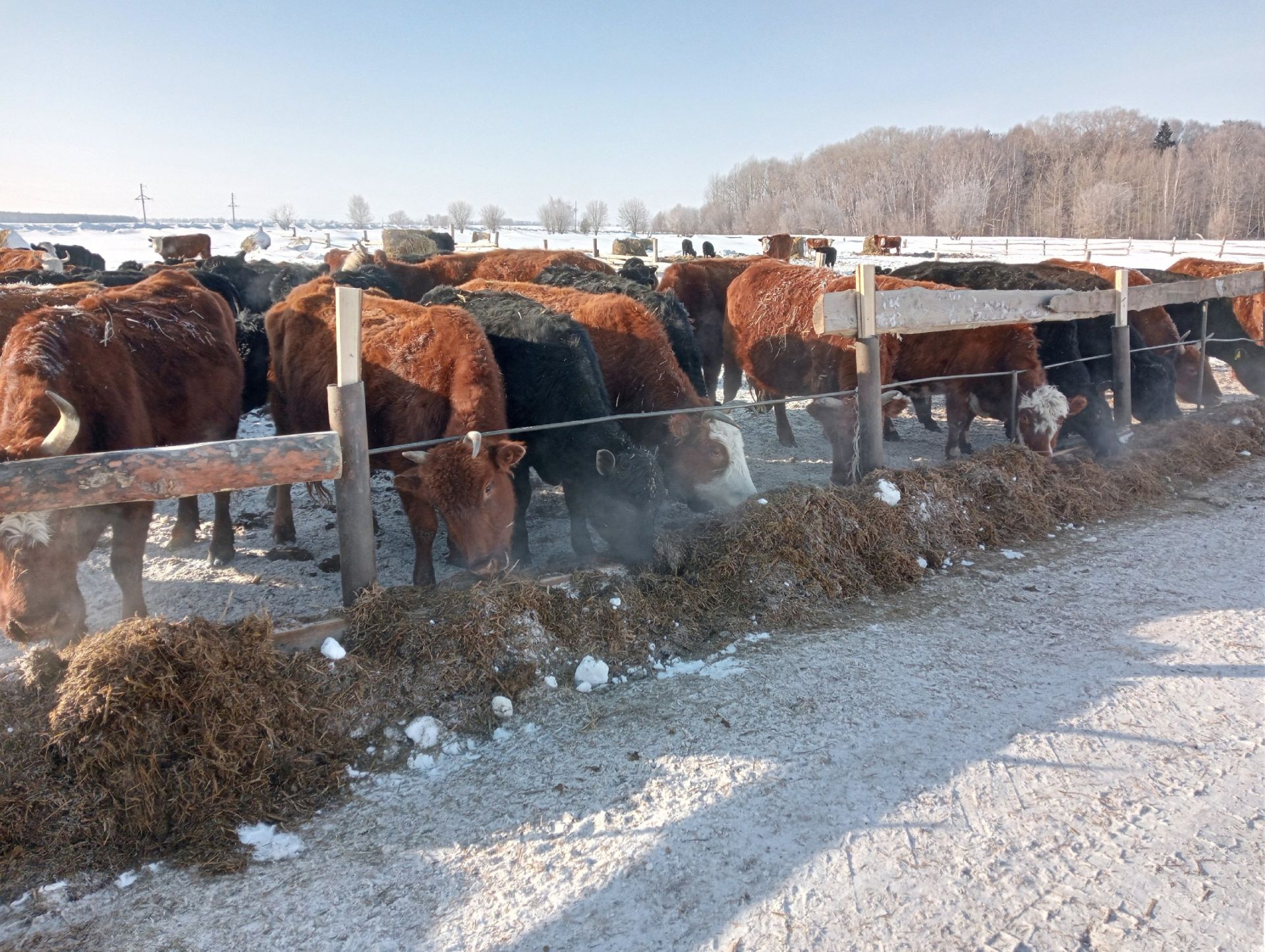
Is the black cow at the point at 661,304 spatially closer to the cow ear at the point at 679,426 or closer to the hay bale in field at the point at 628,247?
the cow ear at the point at 679,426

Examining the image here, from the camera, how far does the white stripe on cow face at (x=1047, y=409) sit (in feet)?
23.9

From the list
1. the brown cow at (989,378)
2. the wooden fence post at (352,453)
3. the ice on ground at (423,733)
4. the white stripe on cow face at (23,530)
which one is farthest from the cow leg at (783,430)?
the white stripe on cow face at (23,530)

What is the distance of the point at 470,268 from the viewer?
1134 cm

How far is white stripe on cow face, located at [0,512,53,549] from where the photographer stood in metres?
3.58

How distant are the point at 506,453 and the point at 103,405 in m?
2.22

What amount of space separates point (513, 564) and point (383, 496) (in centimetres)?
332

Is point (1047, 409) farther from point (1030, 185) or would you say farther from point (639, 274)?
point (1030, 185)

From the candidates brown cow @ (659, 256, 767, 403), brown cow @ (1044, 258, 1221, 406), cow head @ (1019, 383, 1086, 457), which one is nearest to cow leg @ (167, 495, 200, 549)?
brown cow @ (659, 256, 767, 403)

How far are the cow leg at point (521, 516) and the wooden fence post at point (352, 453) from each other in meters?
1.65

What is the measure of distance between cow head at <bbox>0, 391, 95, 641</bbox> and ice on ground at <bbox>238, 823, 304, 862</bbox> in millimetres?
1552

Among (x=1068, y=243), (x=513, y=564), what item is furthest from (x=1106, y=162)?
(x=513, y=564)

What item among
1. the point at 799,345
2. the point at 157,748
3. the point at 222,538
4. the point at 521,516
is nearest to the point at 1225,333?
the point at 799,345

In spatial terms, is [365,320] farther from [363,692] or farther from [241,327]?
[241,327]

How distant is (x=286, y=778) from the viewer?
3254 mm
